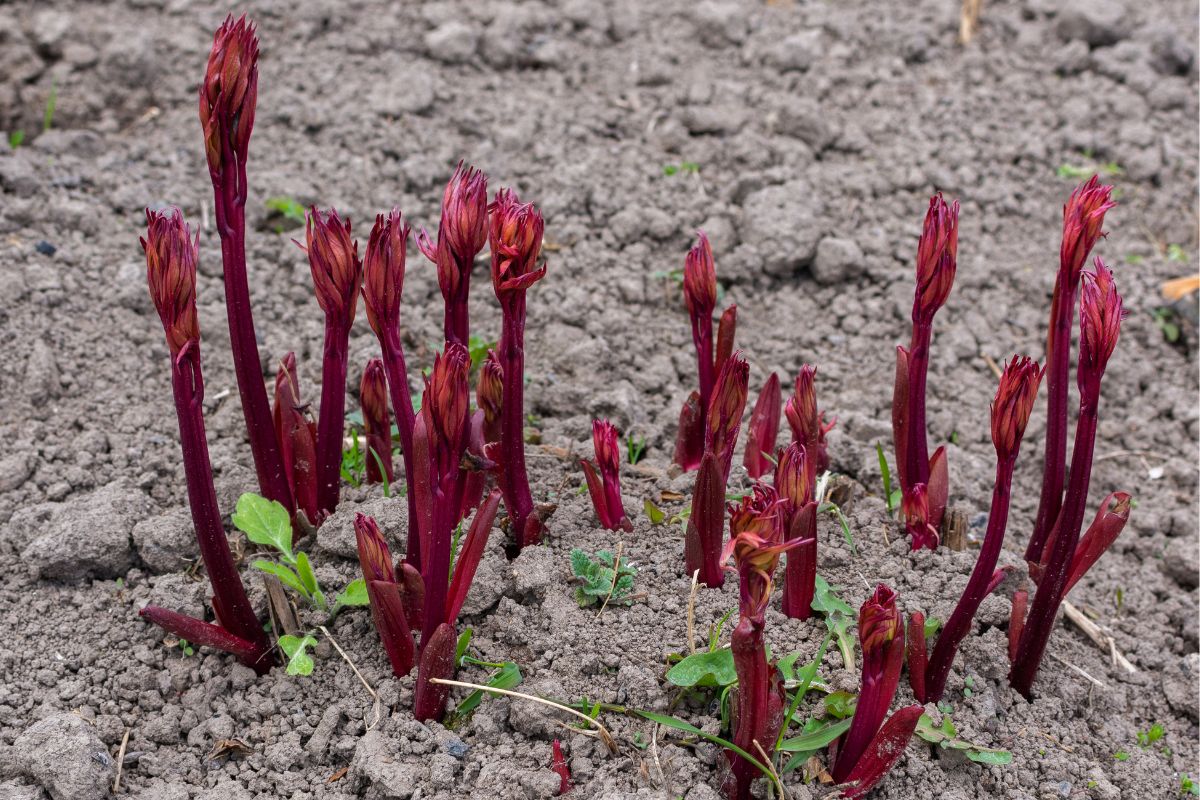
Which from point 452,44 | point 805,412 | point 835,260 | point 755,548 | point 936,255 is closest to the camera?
point 755,548

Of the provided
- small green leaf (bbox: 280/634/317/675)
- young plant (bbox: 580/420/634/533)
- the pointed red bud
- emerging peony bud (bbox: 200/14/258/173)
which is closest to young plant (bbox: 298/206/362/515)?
emerging peony bud (bbox: 200/14/258/173)

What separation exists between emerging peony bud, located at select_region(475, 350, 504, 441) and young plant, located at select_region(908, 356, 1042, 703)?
1104 mm

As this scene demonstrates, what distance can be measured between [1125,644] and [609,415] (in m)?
1.67

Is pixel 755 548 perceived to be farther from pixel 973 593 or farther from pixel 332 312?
pixel 332 312

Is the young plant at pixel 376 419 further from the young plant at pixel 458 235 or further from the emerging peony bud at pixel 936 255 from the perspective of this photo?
the emerging peony bud at pixel 936 255

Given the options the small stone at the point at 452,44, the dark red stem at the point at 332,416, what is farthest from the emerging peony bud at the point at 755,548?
the small stone at the point at 452,44

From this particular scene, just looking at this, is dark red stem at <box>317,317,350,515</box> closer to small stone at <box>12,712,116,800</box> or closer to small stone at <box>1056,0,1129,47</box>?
small stone at <box>12,712,116,800</box>

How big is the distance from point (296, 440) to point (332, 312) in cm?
44

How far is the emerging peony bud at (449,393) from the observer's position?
2316 mm

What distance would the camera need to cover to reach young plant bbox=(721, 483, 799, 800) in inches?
85.8

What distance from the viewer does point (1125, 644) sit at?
338 centimetres

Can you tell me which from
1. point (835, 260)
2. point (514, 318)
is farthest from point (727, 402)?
point (835, 260)

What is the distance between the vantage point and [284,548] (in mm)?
2947

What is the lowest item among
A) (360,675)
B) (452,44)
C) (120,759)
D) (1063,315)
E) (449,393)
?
(120,759)
